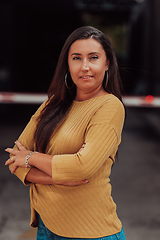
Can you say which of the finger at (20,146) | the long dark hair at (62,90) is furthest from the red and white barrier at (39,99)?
the finger at (20,146)

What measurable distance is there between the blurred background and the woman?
37 cm

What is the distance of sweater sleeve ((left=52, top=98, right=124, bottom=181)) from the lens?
1.48 m

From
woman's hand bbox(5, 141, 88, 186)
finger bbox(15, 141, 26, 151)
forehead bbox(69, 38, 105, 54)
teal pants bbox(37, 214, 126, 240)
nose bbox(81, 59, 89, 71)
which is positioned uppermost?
forehead bbox(69, 38, 105, 54)

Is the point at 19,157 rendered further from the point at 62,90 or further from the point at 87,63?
the point at 87,63

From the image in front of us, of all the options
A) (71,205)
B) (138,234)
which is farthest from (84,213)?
(138,234)

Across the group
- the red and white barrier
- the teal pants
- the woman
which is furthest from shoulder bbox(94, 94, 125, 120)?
the red and white barrier

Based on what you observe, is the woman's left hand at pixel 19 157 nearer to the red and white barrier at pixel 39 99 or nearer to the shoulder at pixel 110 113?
the shoulder at pixel 110 113

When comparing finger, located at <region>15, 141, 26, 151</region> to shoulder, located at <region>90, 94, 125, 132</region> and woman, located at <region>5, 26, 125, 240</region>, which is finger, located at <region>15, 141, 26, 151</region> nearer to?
woman, located at <region>5, 26, 125, 240</region>

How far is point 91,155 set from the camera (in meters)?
1.49

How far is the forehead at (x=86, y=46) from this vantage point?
62.3 inches

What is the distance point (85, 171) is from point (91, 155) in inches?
3.1

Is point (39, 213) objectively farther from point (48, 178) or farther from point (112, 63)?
point (112, 63)

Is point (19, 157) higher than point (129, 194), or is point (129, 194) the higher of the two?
point (19, 157)

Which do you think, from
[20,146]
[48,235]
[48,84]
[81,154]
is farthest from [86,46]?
[48,84]
